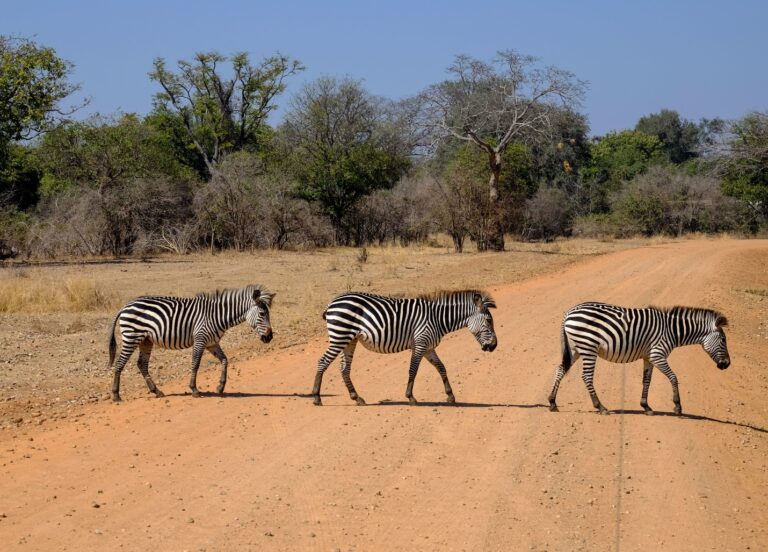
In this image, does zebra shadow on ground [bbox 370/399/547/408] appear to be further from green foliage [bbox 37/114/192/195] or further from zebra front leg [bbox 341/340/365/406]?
green foliage [bbox 37/114/192/195]

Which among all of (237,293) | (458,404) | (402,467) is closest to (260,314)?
(237,293)

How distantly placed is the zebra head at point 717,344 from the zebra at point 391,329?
2.52 m

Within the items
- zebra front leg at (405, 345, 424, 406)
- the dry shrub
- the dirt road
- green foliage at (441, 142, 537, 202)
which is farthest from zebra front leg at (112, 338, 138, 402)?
green foliage at (441, 142, 537, 202)

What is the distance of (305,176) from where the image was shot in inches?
1768

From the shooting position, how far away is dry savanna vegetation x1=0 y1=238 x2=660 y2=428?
13.4 meters

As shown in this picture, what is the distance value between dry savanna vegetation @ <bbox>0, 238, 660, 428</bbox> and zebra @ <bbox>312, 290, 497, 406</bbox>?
1967 millimetres

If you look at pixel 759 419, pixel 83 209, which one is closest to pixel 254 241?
pixel 83 209

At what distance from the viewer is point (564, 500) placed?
8.31 meters

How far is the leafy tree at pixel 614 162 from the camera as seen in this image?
6394cm

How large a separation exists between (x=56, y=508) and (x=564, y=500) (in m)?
4.09

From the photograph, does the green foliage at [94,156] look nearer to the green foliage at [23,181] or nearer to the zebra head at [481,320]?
the green foliage at [23,181]

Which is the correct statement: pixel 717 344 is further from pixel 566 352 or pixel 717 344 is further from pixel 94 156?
pixel 94 156

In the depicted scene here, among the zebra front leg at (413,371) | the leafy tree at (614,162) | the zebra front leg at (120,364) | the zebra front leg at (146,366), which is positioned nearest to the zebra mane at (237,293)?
the zebra front leg at (146,366)

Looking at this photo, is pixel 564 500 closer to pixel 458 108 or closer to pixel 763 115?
pixel 763 115
